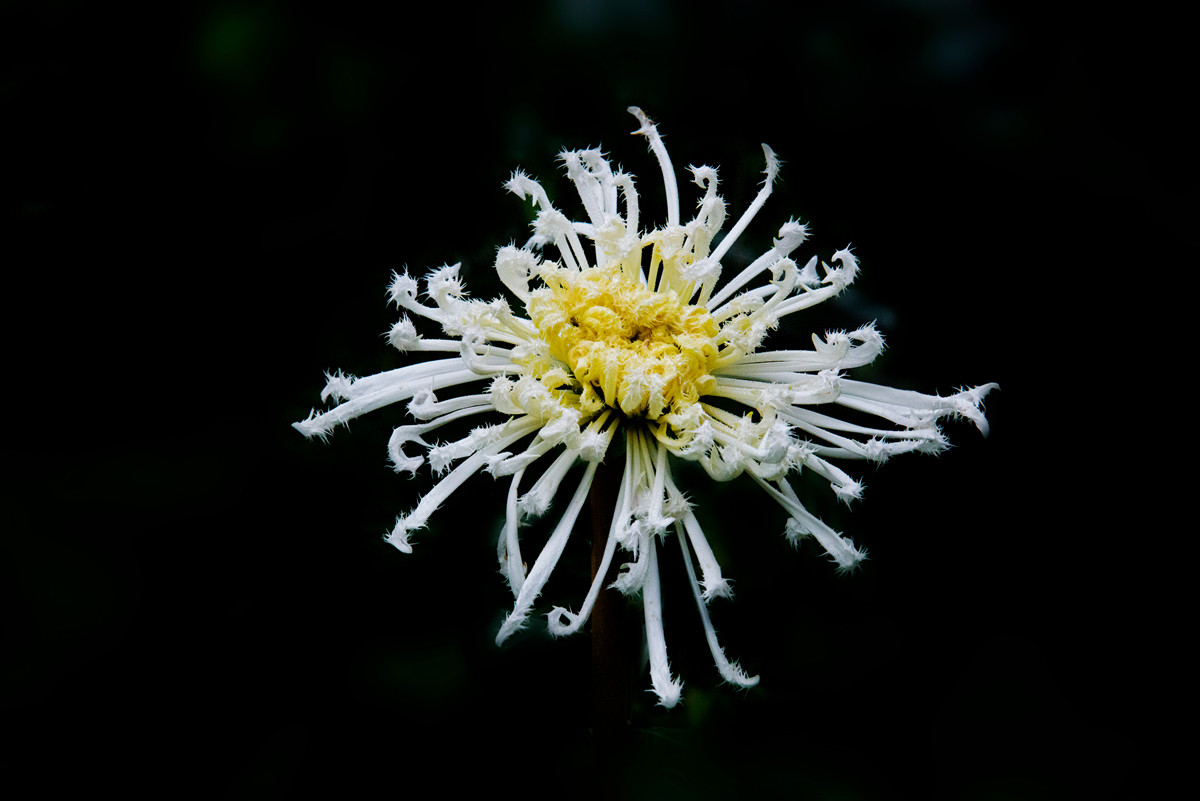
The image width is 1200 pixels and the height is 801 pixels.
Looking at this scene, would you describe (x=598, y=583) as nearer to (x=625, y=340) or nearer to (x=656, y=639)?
(x=656, y=639)

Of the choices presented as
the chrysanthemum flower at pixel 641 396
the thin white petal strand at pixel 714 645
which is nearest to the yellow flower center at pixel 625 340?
the chrysanthemum flower at pixel 641 396

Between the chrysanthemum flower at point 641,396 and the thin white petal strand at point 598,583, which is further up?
the chrysanthemum flower at point 641,396

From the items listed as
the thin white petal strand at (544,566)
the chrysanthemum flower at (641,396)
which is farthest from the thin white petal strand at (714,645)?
the thin white petal strand at (544,566)

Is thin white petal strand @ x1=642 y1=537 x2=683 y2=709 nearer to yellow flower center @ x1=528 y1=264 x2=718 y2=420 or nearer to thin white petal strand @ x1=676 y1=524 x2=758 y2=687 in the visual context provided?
thin white petal strand @ x1=676 y1=524 x2=758 y2=687

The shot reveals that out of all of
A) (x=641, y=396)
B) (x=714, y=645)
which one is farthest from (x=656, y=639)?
(x=641, y=396)

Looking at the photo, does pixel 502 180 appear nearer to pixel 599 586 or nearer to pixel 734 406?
pixel 734 406

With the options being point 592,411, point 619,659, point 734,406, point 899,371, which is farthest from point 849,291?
point 619,659

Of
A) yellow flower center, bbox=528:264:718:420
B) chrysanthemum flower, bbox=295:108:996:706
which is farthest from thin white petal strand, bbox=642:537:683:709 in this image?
yellow flower center, bbox=528:264:718:420

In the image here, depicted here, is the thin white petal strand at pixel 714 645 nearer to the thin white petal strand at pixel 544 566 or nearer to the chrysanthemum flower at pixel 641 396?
the chrysanthemum flower at pixel 641 396
